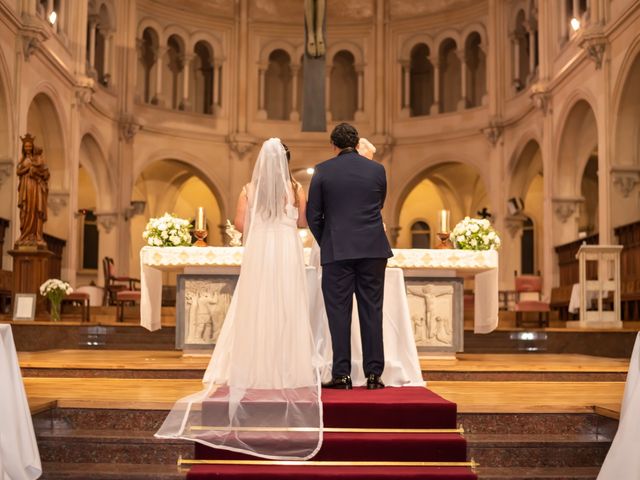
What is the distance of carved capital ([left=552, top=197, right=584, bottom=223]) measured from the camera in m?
19.5

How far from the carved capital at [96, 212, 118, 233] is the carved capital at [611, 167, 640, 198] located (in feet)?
38.4

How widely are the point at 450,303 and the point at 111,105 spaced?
14.6m

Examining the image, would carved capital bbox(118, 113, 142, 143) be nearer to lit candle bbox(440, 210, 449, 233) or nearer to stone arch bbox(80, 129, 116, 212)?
stone arch bbox(80, 129, 116, 212)

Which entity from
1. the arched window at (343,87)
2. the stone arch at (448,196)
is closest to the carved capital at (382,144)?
the arched window at (343,87)

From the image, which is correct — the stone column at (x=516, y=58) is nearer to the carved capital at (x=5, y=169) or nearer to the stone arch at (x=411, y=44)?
the stone arch at (x=411, y=44)

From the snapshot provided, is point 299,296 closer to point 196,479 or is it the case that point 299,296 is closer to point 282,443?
point 282,443

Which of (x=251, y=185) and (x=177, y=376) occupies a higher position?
(x=251, y=185)

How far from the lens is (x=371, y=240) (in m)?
5.93

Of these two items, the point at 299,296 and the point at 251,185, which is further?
the point at 251,185

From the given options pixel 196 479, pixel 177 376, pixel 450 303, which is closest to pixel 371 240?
pixel 196 479

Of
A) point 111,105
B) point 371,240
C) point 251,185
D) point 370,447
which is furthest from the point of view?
point 111,105

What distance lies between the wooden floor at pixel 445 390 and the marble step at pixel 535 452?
10.0 inches

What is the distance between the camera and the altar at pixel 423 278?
8.67 metres

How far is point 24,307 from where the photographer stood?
528 inches
